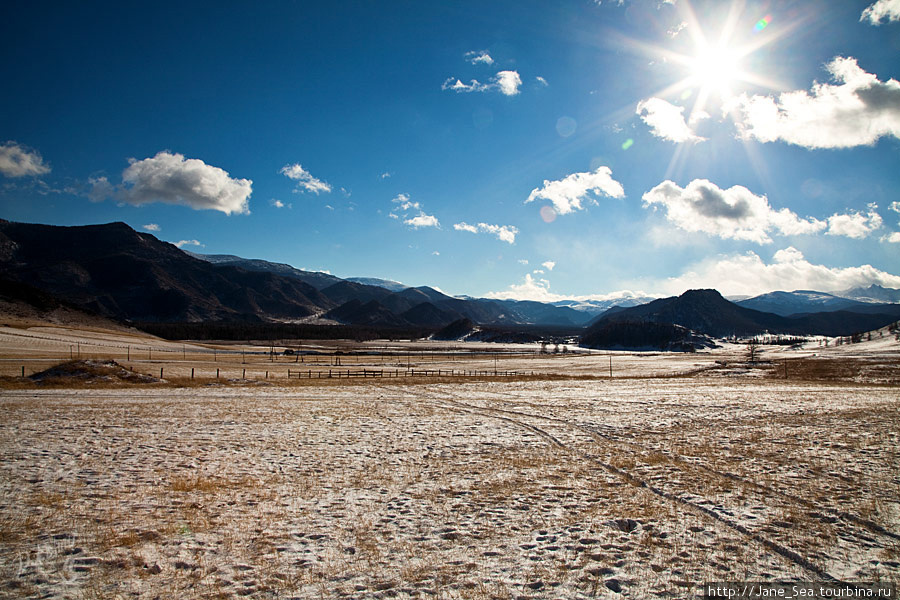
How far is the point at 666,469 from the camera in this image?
12.6 meters

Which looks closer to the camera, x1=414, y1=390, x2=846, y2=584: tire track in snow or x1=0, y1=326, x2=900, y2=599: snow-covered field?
x1=0, y1=326, x2=900, y2=599: snow-covered field

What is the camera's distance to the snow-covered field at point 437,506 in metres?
6.73

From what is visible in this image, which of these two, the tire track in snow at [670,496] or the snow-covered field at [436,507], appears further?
the tire track in snow at [670,496]

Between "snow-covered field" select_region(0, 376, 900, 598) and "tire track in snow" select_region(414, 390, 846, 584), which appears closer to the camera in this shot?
"snow-covered field" select_region(0, 376, 900, 598)

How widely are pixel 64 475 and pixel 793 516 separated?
17.6m

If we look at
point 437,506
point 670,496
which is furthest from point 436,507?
point 670,496

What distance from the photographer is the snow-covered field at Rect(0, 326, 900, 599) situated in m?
6.73

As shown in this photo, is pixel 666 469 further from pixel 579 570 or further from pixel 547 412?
pixel 547 412

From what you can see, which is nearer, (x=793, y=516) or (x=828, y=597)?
(x=828, y=597)

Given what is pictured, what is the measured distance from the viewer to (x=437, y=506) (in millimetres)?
9695

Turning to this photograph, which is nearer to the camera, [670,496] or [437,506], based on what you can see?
[437,506]

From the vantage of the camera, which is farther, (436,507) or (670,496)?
(670,496)

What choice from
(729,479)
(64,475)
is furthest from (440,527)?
(64,475)

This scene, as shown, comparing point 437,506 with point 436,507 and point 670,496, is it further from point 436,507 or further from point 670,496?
point 670,496
